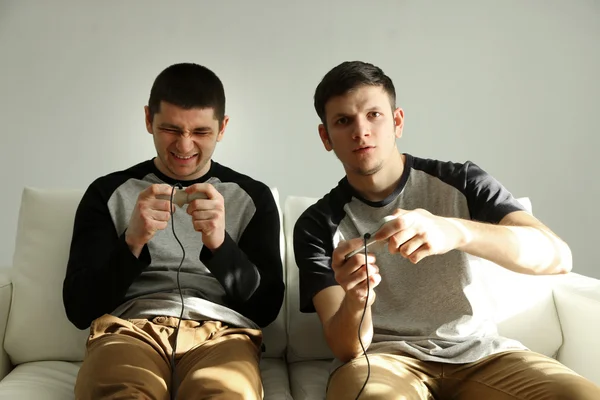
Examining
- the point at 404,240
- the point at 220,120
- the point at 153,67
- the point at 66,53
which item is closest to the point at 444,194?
the point at 404,240

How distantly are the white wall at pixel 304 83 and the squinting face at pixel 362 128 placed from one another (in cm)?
96

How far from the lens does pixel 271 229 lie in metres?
1.86

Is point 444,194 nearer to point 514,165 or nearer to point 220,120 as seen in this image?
point 220,120

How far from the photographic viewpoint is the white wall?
265cm

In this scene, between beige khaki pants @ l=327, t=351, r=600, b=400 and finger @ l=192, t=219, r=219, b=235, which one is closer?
beige khaki pants @ l=327, t=351, r=600, b=400

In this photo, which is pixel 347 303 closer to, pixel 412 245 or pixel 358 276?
pixel 358 276

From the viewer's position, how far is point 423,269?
1.69 meters

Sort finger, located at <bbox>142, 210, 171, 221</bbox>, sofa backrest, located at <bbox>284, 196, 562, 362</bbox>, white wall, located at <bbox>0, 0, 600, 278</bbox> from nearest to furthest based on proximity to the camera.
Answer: finger, located at <bbox>142, 210, 171, 221</bbox>
sofa backrest, located at <bbox>284, 196, 562, 362</bbox>
white wall, located at <bbox>0, 0, 600, 278</bbox>

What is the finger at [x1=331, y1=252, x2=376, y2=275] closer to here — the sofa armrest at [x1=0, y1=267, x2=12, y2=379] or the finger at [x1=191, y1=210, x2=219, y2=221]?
the finger at [x1=191, y1=210, x2=219, y2=221]

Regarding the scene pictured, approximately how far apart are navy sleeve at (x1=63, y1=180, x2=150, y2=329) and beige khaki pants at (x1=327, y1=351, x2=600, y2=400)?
568 mm

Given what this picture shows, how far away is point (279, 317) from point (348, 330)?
460 millimetres

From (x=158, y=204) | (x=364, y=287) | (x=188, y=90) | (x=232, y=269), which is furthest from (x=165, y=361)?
(x=188, y=90)

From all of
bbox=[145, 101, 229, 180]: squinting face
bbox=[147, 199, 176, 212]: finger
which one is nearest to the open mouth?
bbox=[145, 101, 229, 180]: squinting face

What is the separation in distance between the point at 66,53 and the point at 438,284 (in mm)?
1800
